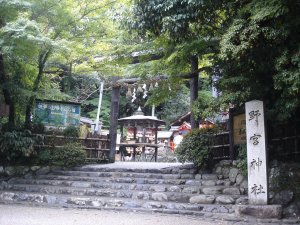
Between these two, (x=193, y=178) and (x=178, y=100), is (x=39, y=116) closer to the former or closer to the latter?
(x=193, y=178)

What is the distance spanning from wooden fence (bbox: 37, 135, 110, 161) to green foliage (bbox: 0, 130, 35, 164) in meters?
0.90

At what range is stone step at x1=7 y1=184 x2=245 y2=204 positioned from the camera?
840cm

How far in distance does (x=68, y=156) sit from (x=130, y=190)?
3835mm

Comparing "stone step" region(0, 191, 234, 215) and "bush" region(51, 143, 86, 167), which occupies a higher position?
"bush" region(51, 143, 86, 167)

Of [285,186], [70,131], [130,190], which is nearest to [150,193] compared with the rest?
[130,190]

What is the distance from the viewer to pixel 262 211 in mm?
7160

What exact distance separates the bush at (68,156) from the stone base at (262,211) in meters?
7.12

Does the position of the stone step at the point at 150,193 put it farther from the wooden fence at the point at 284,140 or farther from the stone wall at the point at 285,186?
the wooden fence at the point at 284,140

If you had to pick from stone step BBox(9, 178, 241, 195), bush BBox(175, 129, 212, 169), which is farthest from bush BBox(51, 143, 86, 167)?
bush BBox(175, 129, 212, 169)

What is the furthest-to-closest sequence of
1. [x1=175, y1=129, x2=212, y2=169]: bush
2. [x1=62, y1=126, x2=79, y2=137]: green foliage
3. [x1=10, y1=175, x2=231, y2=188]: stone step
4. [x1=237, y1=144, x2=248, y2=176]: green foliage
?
[x1=62, y1=126, x2=79, y2=137]: green foliage, [x1=175, y1=129, x2=212, y2=169]: bush, [x1=10, y1=175, x2=231, y2=188]: stone step, [x1=237, y1=144, x2=248, y2=176]: green foliage

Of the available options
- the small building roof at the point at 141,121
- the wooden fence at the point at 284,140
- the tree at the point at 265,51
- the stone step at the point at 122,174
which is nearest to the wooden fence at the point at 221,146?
the stone step at the point at 122,174

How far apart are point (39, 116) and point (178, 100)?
21.0 m

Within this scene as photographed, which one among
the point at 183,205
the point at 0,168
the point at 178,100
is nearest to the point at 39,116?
the point at 0,168

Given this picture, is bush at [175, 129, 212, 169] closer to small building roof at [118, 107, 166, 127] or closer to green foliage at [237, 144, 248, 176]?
green foliage at [237, 144, 248, 176]
